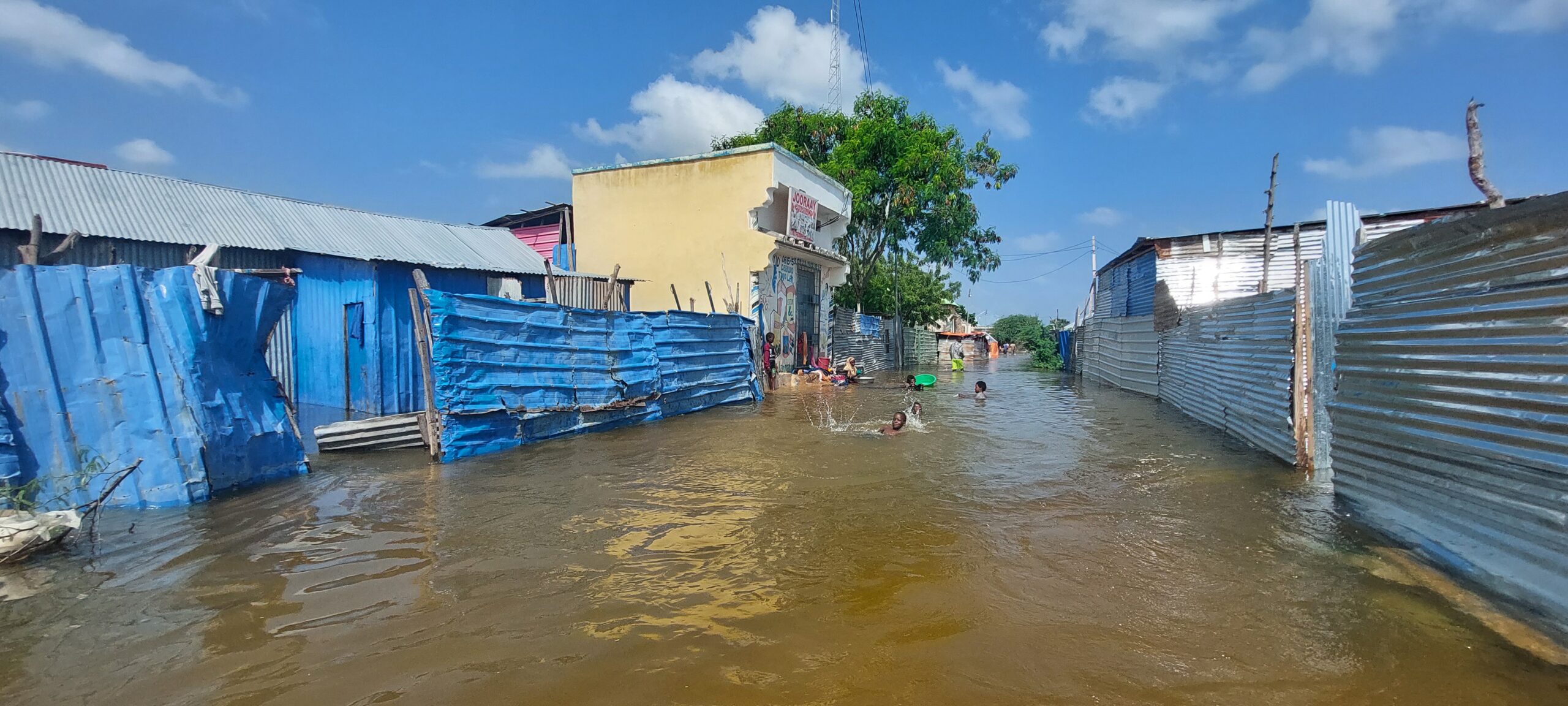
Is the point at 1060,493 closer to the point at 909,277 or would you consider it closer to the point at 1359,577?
the point at 1359,577

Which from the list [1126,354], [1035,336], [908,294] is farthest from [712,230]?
[1035,336]

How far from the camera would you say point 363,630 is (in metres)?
3.54

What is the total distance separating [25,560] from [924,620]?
5425 millimetres

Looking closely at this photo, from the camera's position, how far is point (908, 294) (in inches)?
1395

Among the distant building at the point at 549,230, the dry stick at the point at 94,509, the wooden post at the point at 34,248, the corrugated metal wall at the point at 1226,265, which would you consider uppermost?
the distant building at the point at 549,230

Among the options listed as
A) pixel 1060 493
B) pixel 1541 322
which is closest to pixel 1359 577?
pixel 1541 322

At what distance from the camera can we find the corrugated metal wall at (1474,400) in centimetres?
342

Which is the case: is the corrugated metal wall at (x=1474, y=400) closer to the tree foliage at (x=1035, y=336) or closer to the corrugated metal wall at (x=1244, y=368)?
the corrugated metal wall at (x=1244, y=368)

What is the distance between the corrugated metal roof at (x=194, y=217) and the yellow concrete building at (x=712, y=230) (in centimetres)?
482

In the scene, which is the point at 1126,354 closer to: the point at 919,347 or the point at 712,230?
the point at 712,230

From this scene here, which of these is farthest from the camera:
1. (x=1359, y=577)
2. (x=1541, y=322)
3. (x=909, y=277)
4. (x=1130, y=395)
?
(x=909, y=277)

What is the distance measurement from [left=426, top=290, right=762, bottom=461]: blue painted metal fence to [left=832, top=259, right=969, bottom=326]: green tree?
59.1 ft

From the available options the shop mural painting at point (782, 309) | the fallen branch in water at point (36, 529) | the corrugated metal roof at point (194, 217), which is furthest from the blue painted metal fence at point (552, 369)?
the shop mural painting at point (782, 309)

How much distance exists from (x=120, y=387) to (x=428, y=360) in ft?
8.92
